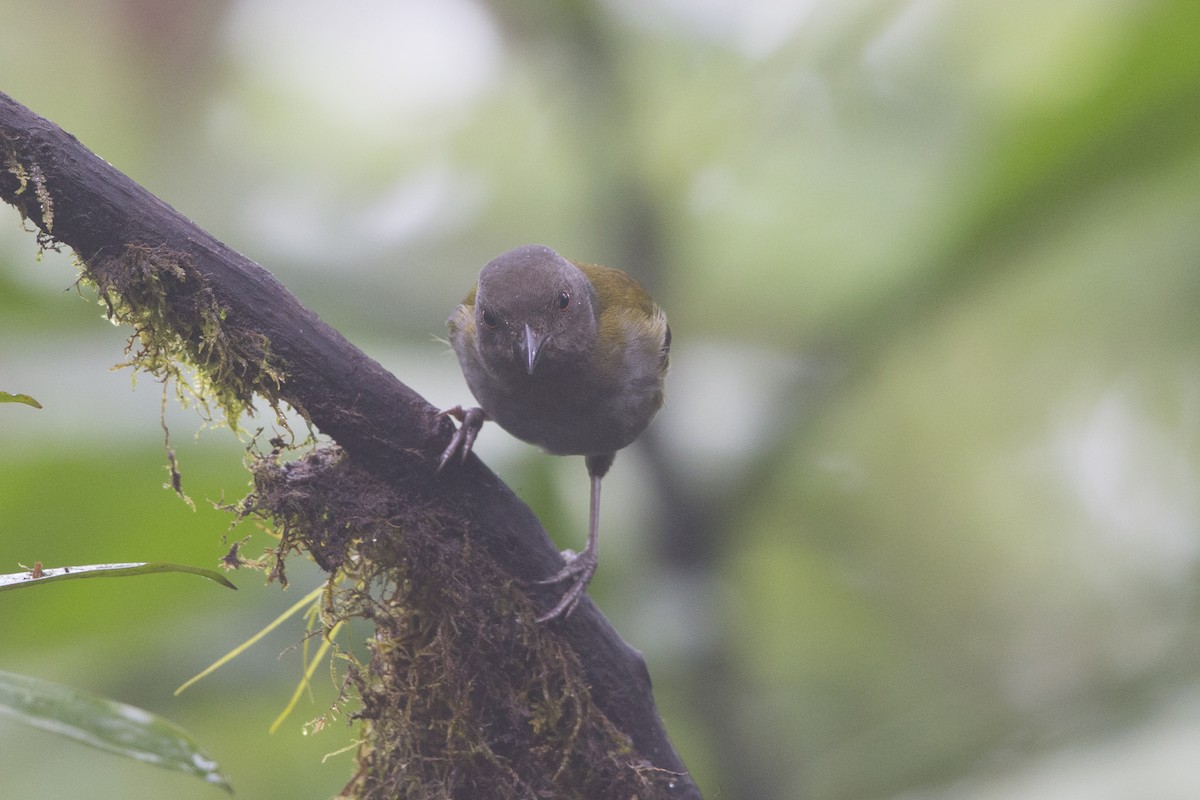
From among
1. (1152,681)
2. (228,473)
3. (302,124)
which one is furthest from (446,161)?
(1152,681)

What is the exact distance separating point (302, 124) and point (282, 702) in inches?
81.1

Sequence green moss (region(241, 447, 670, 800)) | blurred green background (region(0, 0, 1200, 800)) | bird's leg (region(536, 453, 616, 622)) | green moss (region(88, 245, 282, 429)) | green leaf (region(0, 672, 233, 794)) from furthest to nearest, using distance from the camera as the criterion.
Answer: blurred green background (region(0, 0, 1200, 800)) → bird's leg (region(536, 453, 616, 622)) → green moss (region(241, 447, 670, 800)) → green moss (region(88, 245, 282, 429)) → green leaf (region(0, 672, 233, 794))

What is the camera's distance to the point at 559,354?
2744mm

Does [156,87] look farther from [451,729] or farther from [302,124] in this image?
[451,729]

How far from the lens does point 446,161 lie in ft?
11.8

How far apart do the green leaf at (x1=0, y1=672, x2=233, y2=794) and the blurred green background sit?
1.41 m

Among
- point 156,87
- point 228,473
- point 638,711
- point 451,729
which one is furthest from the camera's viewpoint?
point 156,87

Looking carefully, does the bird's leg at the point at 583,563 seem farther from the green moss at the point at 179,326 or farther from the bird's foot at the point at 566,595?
the green moss at the point at 179,326

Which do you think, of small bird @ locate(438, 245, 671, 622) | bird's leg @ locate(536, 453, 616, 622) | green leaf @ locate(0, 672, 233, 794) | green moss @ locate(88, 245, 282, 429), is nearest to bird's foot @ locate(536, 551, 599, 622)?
bird's leg @ locate(536, 453, 616, 622)

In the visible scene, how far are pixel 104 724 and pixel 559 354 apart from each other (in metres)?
1.78

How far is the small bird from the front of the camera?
268 centimetres

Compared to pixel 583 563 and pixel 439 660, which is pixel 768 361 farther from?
pixel 439 660

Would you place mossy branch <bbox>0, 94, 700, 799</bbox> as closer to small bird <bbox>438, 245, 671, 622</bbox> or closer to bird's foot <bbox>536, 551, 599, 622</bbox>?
bird's foot <bbox>536, 551, 599, 622</bbox>

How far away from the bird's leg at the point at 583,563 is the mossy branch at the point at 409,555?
3 centimetres
